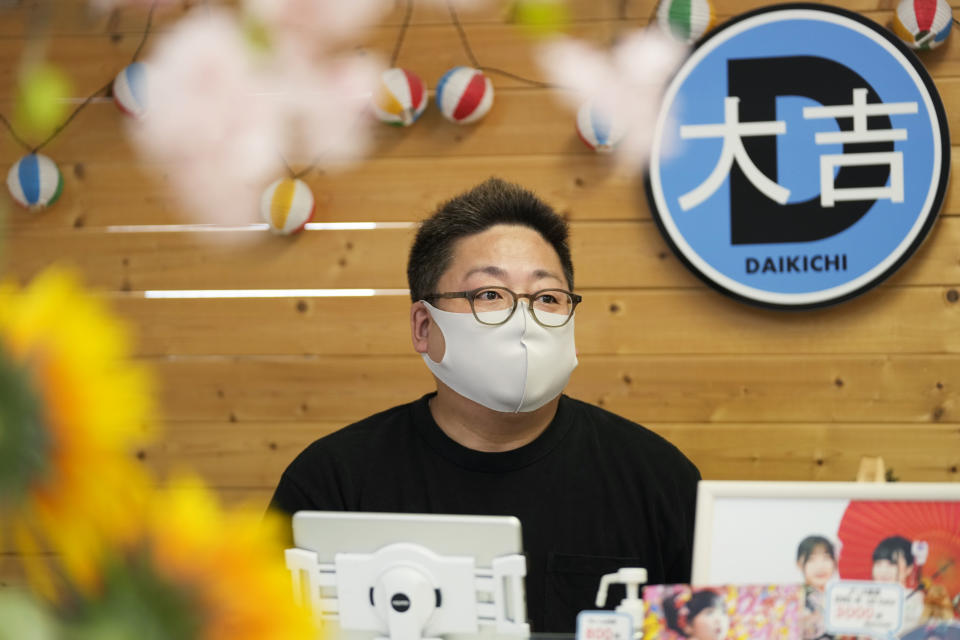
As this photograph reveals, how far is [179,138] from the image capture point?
2.52 m

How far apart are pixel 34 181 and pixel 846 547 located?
7.11 feet

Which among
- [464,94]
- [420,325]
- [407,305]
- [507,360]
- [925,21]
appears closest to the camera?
[507,360]

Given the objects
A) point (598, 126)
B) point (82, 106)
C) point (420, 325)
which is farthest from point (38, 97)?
point (82, 106)

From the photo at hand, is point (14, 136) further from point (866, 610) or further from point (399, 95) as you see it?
point (866, 610)

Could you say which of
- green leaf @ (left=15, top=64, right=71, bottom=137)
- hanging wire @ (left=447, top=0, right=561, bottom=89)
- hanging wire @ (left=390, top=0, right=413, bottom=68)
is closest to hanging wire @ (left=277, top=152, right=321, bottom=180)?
hanging wire @ (left=390, top=0, right=413, bottom=68)

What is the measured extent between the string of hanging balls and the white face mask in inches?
34.0

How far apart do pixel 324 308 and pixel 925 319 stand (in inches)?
56.8

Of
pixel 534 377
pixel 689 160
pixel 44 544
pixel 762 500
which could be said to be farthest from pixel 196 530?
pixel 689 160

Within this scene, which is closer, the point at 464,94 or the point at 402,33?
the point at 464,94

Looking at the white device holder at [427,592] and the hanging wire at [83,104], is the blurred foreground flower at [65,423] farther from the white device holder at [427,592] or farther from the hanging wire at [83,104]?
the hanging wire at [83,104]

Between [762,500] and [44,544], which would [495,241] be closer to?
[762,500]

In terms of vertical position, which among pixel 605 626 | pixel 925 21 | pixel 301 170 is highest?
pixel 925 21

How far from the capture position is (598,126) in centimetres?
227

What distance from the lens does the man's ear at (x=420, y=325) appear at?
5.46ft
